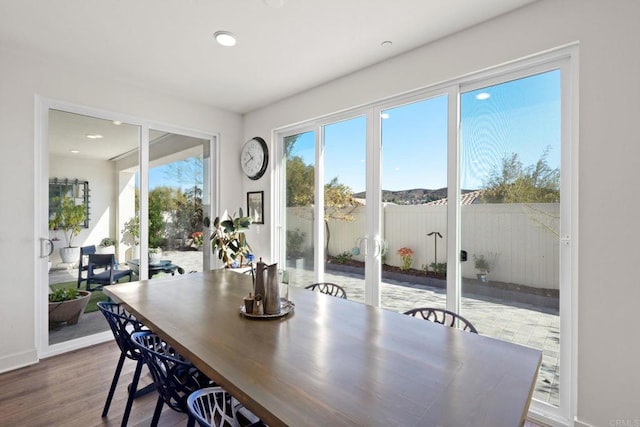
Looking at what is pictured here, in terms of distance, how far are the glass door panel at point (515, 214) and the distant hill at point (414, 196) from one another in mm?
195

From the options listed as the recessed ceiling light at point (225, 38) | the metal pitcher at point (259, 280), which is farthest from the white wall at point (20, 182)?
the metal pitcher at point (259, 280)

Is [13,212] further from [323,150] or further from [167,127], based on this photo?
[323,150]

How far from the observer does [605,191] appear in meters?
1.80

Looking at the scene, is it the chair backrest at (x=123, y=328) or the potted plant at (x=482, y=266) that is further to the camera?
the potted plant at (x=482, y=266)

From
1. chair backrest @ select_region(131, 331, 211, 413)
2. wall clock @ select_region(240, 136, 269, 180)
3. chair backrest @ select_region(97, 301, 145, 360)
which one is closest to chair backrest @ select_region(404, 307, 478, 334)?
chair backrest @ select_region(131, 331, 211, 413)

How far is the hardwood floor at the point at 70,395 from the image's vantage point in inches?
81.0

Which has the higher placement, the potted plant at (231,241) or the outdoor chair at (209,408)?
the potted plant at (231,241)

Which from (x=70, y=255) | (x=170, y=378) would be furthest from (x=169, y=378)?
(x=70, y=255)

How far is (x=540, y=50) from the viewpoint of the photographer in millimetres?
2012

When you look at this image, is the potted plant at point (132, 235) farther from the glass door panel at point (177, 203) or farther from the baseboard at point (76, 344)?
the baseboard at point (76, 344)

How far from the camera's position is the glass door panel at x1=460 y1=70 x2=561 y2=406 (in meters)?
2.06

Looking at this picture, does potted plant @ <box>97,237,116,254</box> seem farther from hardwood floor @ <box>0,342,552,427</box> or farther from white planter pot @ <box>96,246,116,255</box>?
hardwood floor @ <box>0,342,552,427</box>

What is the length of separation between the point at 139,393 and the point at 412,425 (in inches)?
87.8

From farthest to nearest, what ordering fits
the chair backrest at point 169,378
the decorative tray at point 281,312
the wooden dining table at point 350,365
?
the decorative tray at point 281,312
the chair backrest at point 169,378
the wooden dining table at point 350,365
